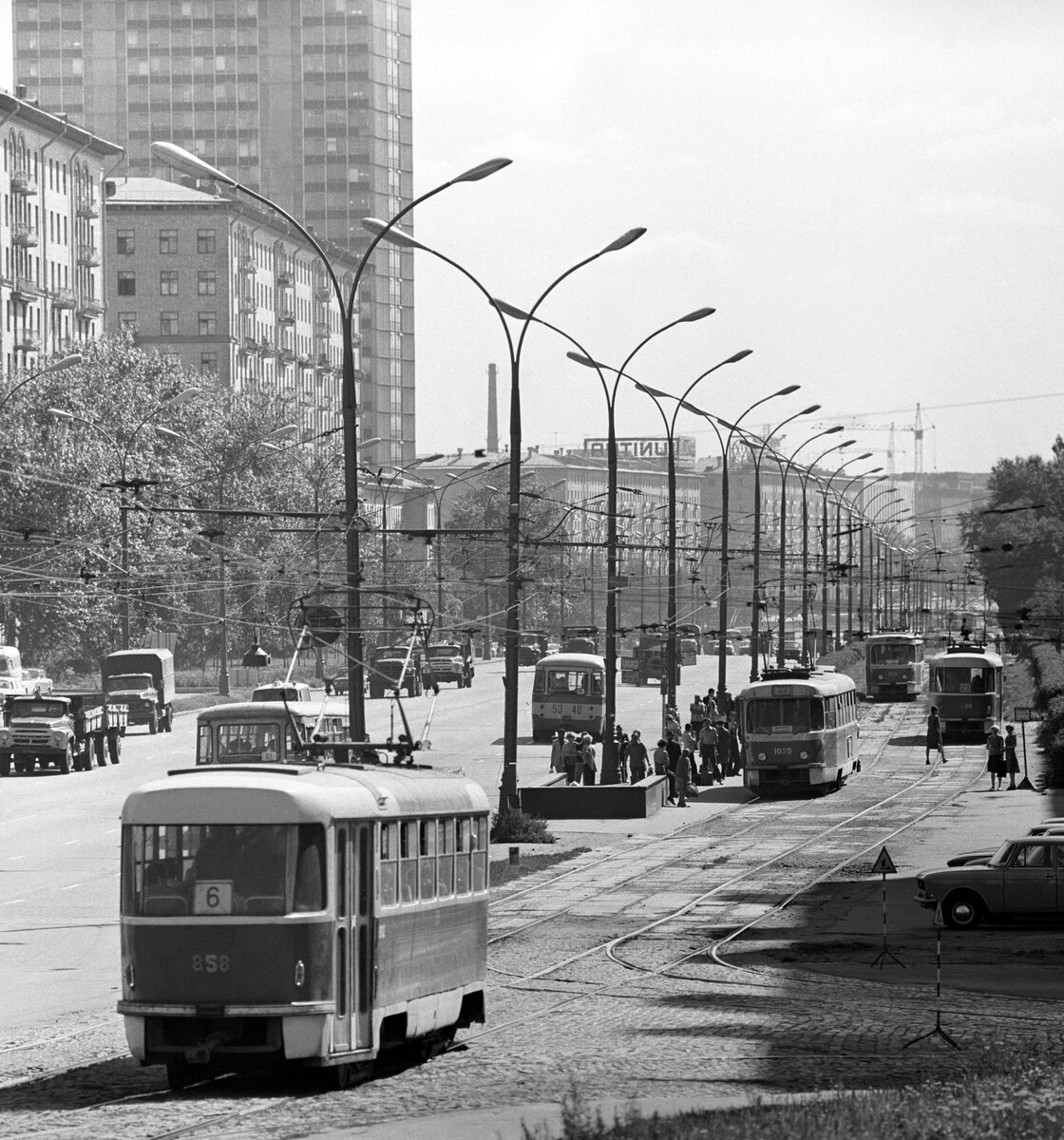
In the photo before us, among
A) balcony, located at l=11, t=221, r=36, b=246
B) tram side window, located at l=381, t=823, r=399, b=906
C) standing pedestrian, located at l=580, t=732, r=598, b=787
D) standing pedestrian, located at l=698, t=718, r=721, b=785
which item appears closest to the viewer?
tram side window, located at l=381, t=823, r=399, b=906

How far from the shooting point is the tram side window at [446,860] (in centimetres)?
1817

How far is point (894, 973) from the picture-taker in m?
24.6

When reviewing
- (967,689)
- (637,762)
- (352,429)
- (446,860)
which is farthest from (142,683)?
(446,860)

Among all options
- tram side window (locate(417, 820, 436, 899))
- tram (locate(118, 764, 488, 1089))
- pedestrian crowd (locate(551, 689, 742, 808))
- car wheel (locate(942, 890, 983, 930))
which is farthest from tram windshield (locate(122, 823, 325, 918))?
pedestrian crowd (locate(551, 689, 742, 808))

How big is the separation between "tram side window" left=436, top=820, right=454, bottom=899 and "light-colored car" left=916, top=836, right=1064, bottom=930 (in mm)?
12167

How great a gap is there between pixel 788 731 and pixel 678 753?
3057 mm

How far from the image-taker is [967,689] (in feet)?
224

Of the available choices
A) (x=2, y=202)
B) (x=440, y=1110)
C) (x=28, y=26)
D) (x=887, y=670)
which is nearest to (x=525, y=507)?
(x=2, y=202)

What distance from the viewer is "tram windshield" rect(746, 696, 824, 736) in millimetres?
50969

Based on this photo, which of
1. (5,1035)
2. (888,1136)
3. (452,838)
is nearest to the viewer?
(888,1136)

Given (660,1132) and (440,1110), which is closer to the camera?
(660,1132)

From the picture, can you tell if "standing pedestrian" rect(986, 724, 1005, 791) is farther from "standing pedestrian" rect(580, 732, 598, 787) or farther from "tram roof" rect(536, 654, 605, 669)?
"tram roof" rect(536, 654, 605, 669)

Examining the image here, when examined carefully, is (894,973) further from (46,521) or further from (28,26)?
(28,26)

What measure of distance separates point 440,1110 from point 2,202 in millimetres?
104963
